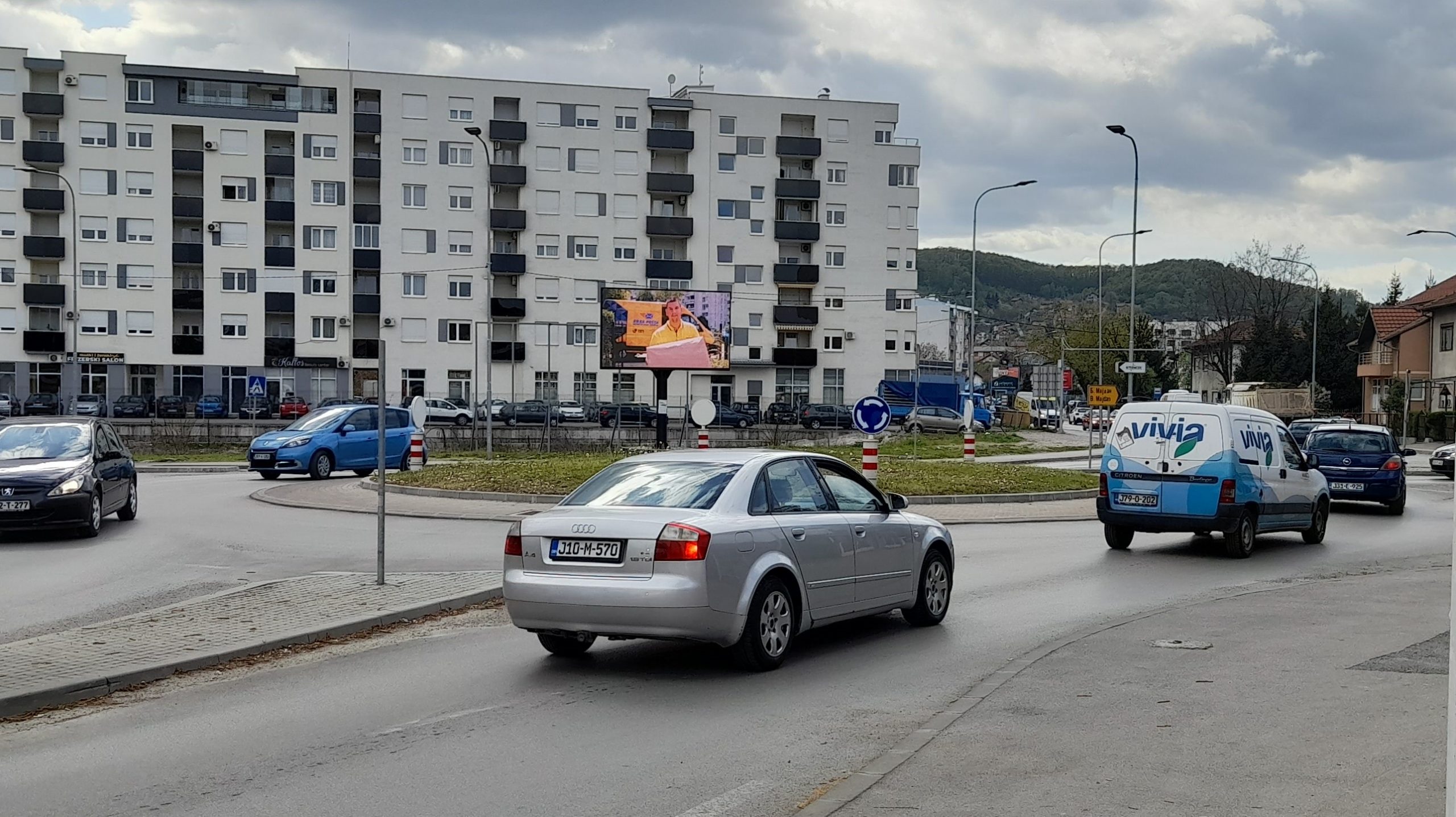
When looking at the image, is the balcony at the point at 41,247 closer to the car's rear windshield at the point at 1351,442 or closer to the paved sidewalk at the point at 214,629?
the car's rear windshield at the point at 1351,442

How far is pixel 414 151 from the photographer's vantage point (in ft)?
272

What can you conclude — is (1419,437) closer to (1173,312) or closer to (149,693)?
(149,693)

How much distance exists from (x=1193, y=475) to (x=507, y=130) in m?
71.4

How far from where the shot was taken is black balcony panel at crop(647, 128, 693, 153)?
85812 millimetres

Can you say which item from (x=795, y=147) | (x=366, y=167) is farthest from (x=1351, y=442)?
(x=366, y=167)

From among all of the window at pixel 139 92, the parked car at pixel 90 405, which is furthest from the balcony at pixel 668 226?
the parked car at pixel 90 405

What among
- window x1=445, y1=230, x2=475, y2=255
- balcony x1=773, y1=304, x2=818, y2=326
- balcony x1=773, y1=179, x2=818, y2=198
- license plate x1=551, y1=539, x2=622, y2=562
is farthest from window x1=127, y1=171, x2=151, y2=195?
license plate x1=551, y1=539, x2=622, y2=562

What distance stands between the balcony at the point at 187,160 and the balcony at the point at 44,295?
31.2ft

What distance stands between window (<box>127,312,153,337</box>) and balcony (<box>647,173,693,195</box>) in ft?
102

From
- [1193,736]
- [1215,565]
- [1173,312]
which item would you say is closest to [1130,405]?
[1215,565]

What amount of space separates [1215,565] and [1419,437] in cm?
5699

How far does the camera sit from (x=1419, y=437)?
216 feet

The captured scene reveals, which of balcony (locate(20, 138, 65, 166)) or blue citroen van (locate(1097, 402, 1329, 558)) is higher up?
balcony (locate(20, 138, 65, 166))

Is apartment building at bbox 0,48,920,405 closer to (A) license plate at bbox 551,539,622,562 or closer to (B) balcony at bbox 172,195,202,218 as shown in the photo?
(B) balcony at bbox 172,195,202,218
